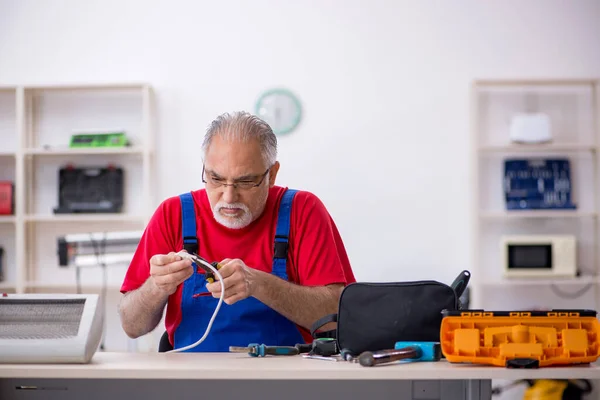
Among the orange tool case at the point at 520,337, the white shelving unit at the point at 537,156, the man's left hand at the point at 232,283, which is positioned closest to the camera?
the orange tool case at the point at 520,337

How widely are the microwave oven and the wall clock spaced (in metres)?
1.50

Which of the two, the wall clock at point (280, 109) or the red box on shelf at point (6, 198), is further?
the wall clock at point (280, 109)

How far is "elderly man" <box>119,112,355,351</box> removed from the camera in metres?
2.09

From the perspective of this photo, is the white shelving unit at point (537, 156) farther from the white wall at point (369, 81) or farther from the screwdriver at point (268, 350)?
the screwdriver at point (268, 350)

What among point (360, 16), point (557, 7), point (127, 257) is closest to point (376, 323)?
point (127, 257)

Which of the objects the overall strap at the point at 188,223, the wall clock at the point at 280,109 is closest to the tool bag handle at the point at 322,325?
the overall strap at the point at 188,223

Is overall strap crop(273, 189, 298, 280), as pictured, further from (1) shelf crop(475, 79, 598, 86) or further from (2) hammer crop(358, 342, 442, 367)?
(1) shelf crop(475, 79, 598, 86)

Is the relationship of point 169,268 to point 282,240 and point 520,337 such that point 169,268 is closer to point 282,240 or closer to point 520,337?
point 282,240

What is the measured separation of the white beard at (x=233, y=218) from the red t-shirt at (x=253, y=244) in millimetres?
47

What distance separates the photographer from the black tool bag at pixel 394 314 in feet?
→ 5.57

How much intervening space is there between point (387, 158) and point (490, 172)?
67 cm

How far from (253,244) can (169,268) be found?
421mm

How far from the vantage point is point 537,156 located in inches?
196

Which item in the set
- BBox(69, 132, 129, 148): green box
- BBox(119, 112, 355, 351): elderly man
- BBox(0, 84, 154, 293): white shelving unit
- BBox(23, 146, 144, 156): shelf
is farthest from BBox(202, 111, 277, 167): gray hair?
BBox(0, 84, 154, 293): white shelving unit
